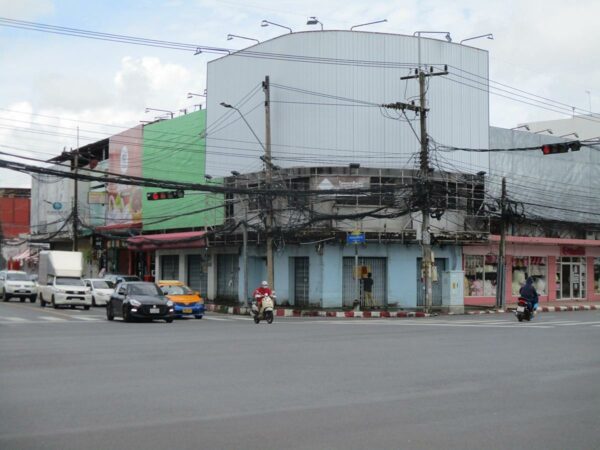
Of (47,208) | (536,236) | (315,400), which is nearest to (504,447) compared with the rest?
(315,400)

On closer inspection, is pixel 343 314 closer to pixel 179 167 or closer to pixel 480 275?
pixel 480 275

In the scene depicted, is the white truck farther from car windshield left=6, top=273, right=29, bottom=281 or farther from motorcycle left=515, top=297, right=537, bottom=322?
motorcycle left=515, top=297, right=537, bottom=322

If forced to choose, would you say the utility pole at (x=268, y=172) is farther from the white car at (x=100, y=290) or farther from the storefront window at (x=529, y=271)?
the storefront window at (x=529, y=271)

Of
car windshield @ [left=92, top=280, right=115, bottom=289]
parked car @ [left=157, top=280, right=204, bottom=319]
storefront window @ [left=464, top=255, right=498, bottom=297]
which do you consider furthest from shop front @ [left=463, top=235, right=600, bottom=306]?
car windshield @ [left=92, top=280, right=115, bottom=289]

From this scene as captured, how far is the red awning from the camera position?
46.7m

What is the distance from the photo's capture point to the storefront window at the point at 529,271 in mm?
48188

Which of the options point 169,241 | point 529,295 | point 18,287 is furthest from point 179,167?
point 529,295

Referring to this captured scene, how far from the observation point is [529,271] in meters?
49.2

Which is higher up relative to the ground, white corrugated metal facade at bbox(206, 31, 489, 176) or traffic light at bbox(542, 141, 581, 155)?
white corrugated metal facade at bbox(206, 31, 489, 176)

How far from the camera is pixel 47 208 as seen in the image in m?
75.3

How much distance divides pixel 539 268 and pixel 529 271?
1.04m

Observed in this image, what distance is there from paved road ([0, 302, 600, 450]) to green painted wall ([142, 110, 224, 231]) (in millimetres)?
29417

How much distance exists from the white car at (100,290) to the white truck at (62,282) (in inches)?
45.4

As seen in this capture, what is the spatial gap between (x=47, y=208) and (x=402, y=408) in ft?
229
